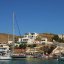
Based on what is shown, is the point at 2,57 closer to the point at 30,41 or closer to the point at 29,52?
the point at 29,52

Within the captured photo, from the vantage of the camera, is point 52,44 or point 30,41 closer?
point 52,44

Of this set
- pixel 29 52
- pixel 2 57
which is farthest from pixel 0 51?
pixel 29 52

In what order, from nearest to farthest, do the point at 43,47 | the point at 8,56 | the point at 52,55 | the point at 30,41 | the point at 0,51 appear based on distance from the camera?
the point at 8,56, the point at 0,51, the point at 52,55, the point at 43,47, the point at 30,41

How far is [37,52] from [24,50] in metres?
6.77

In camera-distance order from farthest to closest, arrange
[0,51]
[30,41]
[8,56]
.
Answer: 1. [30,41]
2. [0,51]
3. [8,56]

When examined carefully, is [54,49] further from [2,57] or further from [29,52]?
[2,57]

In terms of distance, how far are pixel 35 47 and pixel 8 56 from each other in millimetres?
34861

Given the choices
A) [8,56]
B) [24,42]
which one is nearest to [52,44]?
[24,42]

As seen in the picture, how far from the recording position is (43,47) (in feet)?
407

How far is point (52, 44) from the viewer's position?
128 m

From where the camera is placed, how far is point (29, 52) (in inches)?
4779

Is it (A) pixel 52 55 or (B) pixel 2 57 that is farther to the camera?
(A) pixel 52 55

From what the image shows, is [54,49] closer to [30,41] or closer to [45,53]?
[45,53]

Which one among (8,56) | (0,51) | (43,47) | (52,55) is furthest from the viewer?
(43,47)
